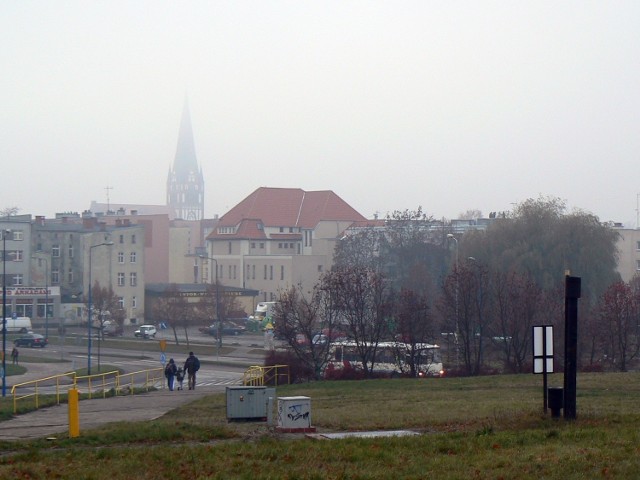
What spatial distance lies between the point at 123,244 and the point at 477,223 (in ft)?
153

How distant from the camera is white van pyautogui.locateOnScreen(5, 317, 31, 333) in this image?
87550 mm

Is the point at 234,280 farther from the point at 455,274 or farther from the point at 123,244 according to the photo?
the point at 455,274

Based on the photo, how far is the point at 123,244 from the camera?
106 m

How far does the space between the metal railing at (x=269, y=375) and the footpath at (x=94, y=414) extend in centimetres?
609

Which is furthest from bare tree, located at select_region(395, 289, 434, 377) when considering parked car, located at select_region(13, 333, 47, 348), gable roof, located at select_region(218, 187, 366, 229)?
gable roof, located at select_region(218, 187, 366, 229)

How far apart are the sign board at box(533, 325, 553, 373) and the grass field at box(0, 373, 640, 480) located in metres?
0.94

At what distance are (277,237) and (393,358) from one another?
3244 inches

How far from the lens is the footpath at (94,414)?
21.7 meters

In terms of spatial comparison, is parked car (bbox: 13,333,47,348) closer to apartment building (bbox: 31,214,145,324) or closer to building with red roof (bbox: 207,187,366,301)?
apartment building (bbox: 31,214,145,324)

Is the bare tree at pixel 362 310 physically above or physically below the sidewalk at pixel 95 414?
above

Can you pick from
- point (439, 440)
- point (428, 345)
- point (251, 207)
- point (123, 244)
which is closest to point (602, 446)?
point (439, 440)

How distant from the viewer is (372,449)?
605 inches

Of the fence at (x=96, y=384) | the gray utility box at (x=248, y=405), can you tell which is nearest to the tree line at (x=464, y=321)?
the fence at (x=96, y=384)

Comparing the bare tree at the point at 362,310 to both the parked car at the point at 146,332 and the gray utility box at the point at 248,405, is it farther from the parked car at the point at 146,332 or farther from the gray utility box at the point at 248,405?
the parked car at the point at 146,332
